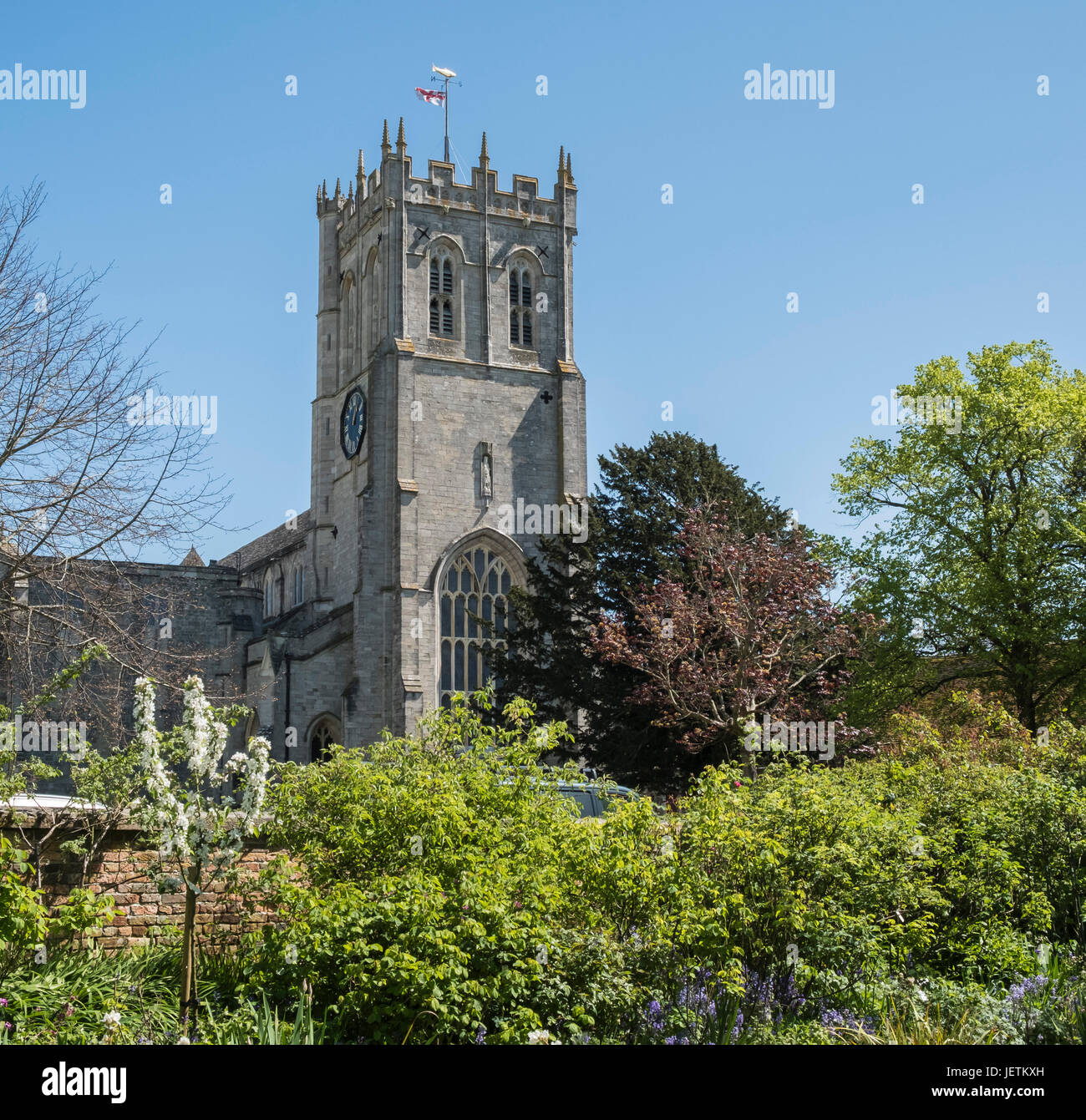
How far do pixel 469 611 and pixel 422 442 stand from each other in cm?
558

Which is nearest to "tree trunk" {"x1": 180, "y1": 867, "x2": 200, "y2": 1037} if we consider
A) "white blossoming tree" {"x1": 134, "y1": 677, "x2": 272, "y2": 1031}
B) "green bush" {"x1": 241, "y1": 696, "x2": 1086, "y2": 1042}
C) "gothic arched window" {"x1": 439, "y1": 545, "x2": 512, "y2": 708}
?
"white blossoming tree" {"x1": 134, "y1": 677, "x2": 272, "y2": 1031}

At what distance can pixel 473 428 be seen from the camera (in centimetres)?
4166

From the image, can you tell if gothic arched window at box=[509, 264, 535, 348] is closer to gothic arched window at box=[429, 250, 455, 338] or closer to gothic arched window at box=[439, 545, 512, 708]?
gothic arched window at box=[429, 250, 455, 338]

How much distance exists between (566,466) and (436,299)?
278 inches

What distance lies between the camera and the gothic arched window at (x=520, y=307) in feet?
143

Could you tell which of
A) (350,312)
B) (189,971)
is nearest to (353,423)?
(350,312)

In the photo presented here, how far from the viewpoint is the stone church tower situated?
39438 mm

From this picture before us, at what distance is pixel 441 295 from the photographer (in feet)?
141

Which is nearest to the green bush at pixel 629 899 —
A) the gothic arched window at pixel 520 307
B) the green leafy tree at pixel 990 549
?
the green leafy tree at pixel 990 549

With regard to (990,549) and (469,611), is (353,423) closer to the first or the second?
(469,611)

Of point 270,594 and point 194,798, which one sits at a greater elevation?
point 270,594

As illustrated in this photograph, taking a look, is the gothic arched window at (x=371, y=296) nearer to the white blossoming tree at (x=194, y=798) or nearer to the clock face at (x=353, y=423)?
the clock face at (x=353, y=423)
